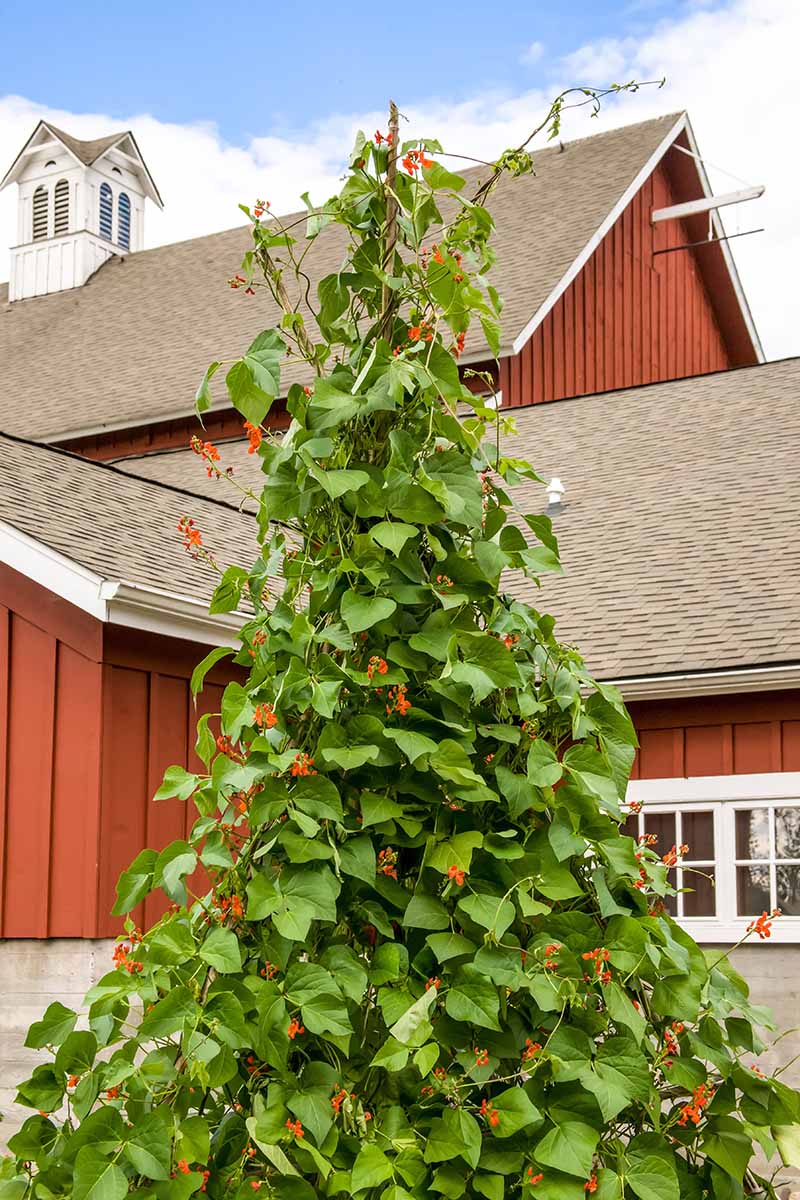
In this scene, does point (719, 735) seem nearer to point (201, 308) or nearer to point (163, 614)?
point (163, 614)

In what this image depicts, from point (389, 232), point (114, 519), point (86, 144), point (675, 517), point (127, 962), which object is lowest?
point (127, 962)

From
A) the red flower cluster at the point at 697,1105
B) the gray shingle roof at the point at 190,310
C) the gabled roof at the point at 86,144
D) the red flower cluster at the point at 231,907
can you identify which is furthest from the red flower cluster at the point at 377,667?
the gabled roof at the point at 86,144

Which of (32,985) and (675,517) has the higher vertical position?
(675,517)

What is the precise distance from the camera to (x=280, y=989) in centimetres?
239

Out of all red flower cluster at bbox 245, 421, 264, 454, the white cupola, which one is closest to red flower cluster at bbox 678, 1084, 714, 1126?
red flower cluster at bbox 245, 421, 264, 454

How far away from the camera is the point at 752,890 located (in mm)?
7793

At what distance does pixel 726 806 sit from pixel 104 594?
370 cm

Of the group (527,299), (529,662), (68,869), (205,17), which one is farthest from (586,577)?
(205,17)

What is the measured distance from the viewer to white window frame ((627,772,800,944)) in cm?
775

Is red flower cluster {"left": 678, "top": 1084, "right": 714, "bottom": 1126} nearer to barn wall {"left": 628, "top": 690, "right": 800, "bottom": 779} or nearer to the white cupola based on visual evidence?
barn wall {"left": 628, "top": 690, "right": 800, "bottom": 779}

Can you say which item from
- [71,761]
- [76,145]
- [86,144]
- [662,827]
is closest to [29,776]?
[71,761]

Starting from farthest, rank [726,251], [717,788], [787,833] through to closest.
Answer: [726,251], [717,788], [787,833]

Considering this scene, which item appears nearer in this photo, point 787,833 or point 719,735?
point 787,833

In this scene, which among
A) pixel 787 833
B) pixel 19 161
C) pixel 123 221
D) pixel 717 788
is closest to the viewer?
pixel 787 833
